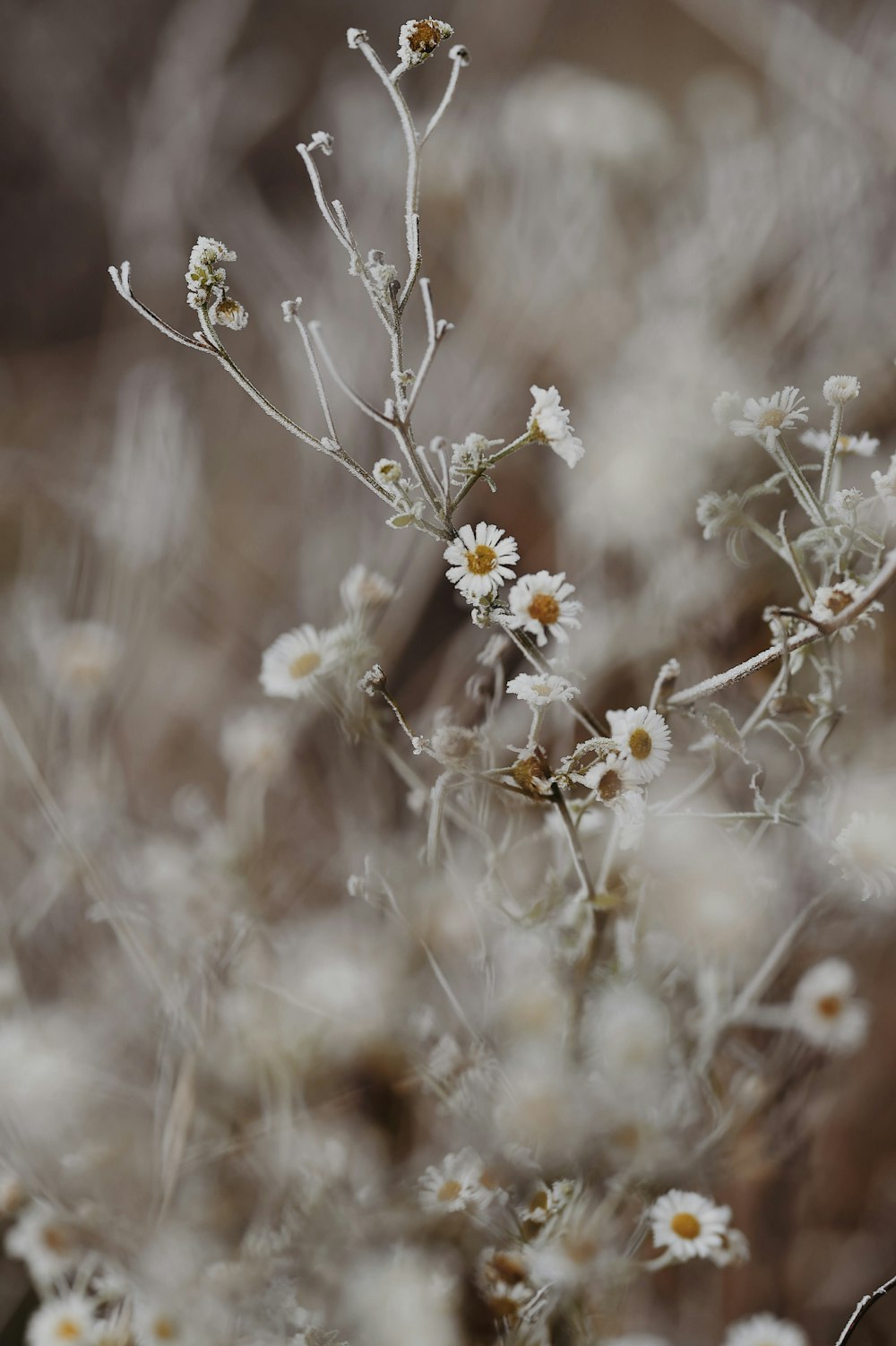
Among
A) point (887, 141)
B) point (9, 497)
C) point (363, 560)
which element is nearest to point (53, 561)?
point (9, 497)

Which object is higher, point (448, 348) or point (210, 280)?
point (210, 280)

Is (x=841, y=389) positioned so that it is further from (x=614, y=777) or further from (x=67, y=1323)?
(x=67, y=1323)

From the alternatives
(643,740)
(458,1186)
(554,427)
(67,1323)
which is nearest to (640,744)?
(643,740)

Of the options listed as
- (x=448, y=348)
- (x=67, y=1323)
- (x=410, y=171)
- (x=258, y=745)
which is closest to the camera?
(x=410, y=171)

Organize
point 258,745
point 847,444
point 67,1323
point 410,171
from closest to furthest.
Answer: point 410,171, point 847,444, point 67,1323, point 258,745

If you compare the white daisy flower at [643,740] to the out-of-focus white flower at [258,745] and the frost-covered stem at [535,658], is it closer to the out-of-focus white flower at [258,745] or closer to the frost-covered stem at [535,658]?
the frost-covered stem at [535,658]

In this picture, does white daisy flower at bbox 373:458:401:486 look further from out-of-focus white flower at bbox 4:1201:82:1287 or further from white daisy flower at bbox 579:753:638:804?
out-of-focus white flower at bbox 4:1201:82:1287

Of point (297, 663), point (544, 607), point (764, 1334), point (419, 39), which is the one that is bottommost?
point (764, 1334)
